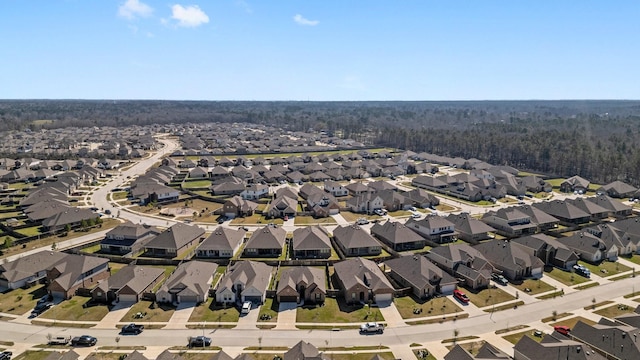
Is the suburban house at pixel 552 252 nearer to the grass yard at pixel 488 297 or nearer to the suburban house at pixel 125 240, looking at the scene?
the grass yard at pixel 488 297

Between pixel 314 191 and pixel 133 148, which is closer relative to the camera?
pixel 314 191

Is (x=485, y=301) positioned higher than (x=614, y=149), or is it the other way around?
(x=614, y=149)

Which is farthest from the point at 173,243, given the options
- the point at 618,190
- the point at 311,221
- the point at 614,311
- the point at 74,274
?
the point at 618,190

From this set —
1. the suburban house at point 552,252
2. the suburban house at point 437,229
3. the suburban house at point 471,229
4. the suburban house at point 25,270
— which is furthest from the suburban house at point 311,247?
the suburban house at point 25,270

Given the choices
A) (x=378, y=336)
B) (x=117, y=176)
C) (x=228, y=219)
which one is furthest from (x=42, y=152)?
(x=378, y=336)

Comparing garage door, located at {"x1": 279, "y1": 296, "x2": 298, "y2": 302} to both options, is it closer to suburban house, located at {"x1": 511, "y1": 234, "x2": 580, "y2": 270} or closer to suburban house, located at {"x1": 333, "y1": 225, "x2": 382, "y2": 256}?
suburban house, located at {"x1": 333, "y1": 225, "x2": 382, "y2": 256}

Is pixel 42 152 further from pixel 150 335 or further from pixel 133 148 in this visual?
pixel 150 335

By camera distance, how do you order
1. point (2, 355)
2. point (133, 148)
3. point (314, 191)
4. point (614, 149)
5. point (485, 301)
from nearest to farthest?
point (2, 355), point (485, 301), point (314, 191), point (614, 149), point (133, 148)

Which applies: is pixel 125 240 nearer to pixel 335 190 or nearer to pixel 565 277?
pixel 335 190
